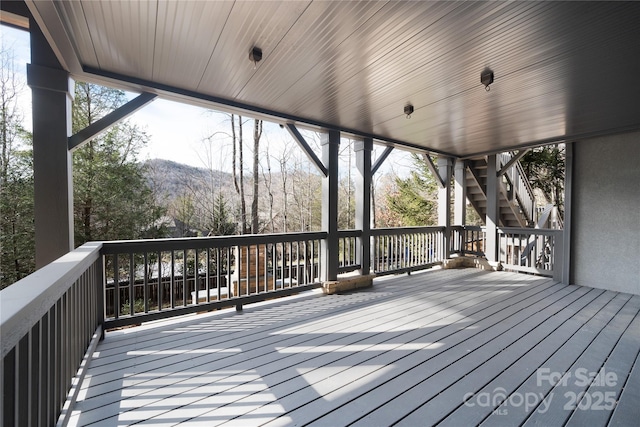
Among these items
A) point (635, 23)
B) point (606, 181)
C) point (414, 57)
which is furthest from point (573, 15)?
point (606, 181)

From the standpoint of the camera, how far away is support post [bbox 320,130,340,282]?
4750 mm

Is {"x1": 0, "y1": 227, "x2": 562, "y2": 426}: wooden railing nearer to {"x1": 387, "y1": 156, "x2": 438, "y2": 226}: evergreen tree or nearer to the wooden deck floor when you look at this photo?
the wooden deck floor

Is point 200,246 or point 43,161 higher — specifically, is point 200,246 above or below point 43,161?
below

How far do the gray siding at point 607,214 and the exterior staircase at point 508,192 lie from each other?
1770 mm

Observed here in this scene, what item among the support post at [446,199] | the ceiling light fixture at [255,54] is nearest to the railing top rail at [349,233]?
the support post at [446,199]

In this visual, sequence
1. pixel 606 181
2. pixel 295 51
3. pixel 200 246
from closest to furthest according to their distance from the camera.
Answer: pixel 295 51
pixel 200 246
pixel 606 181

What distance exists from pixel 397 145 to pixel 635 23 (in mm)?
3794

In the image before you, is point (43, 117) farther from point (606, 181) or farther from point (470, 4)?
point (606, 181)

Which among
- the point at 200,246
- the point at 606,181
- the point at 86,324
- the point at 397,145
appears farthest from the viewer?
the point at 397,145

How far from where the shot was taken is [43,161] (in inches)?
101

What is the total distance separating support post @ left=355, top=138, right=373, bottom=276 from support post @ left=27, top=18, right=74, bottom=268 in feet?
13.3

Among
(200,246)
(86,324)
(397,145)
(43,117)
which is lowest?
(86,324)

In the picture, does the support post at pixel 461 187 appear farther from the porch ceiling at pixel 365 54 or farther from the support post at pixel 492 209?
the porch ceiling at pixel 365 54

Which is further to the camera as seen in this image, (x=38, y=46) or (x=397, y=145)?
(x=397, y=145)
